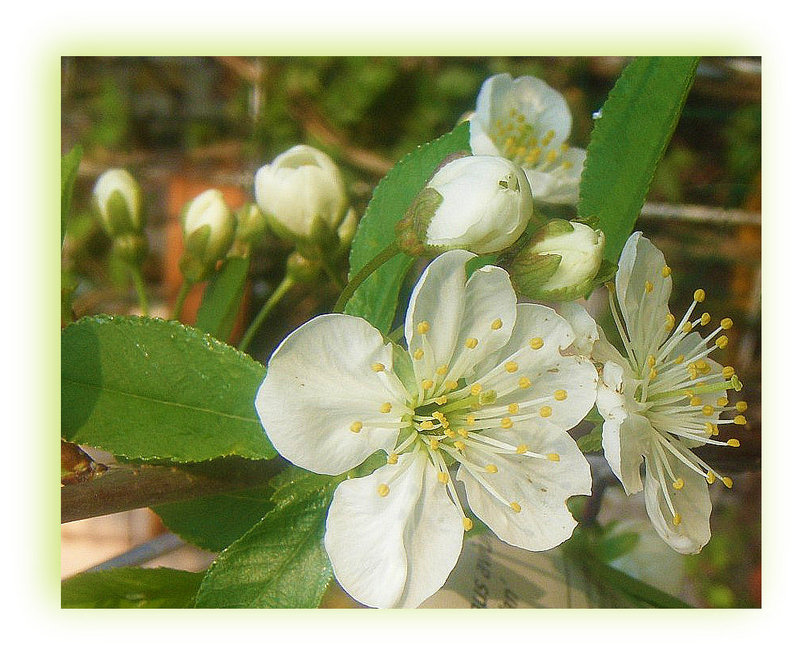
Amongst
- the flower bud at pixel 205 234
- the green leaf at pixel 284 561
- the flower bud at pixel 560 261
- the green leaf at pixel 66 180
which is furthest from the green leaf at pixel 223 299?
the flower bud at pixel 560 261

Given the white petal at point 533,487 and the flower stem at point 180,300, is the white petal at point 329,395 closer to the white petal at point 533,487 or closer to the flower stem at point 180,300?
the white petal at point 533,487

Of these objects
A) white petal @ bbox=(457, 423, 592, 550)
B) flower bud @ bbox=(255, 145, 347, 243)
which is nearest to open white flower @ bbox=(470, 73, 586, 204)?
flower bud @ bbox=(255, 145, 347, 243)

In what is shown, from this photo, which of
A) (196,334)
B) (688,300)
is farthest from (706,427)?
(196,334)

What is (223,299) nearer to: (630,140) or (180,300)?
(180,300)

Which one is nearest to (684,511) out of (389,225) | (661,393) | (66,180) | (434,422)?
(661,393)

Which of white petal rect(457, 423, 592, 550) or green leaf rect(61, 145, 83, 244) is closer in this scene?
white petal rect(457, 423, 592, 550)

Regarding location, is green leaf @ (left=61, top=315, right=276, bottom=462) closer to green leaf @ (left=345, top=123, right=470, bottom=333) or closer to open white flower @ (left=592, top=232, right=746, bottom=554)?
green leaf @ (left=345, top=123, right=470, bottom=333)
